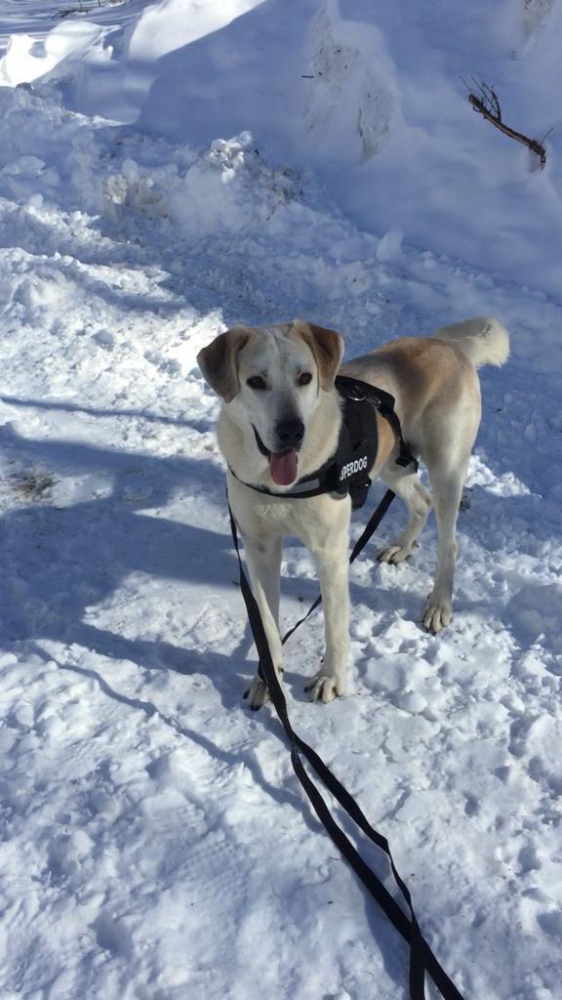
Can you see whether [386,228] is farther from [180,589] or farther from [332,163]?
[180,589]

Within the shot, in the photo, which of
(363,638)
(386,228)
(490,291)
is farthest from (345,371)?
(386,228)

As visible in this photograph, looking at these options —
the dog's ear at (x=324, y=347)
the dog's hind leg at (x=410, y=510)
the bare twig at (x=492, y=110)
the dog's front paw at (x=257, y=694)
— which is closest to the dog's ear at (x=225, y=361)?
the dog's ear at (x=324, y=347)

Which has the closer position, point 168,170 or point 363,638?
point 363,638

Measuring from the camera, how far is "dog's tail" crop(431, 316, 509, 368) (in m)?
4.37

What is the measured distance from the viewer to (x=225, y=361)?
320 cm

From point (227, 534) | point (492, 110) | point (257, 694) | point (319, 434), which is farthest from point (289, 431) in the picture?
point (492, 110)

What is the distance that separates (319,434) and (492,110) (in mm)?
6013

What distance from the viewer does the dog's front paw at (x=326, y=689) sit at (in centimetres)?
353

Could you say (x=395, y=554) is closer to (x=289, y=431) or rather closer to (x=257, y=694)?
(x=257, y=694)

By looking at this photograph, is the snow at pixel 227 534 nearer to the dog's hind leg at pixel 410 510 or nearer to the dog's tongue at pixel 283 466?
the dog's hind leg at pixel 410 510

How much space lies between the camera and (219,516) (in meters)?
4.88

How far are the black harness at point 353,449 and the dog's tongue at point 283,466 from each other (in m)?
0.10

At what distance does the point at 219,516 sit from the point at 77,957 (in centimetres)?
281

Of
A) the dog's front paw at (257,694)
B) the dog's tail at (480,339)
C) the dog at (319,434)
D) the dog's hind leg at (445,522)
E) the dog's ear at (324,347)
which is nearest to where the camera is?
the dog at (319,434)
